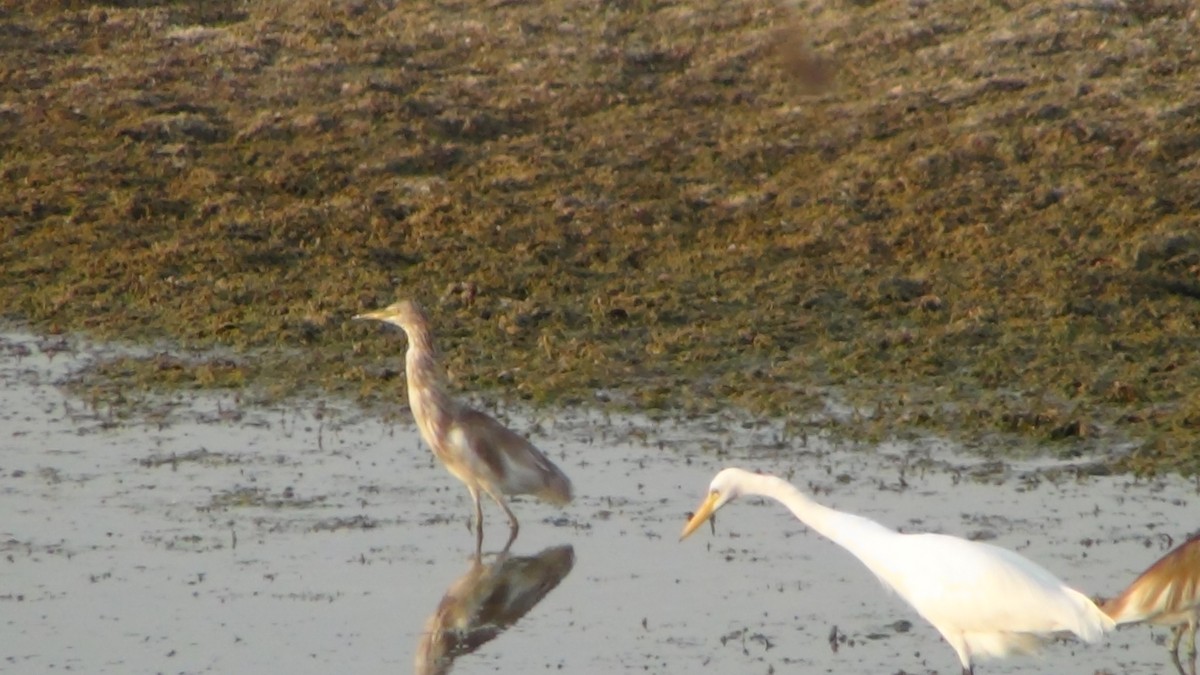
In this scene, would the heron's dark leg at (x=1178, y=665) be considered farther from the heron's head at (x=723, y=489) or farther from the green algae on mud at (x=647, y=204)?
the green algae on mud at (x=647, y=204)

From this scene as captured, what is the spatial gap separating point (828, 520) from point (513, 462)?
2744 mm

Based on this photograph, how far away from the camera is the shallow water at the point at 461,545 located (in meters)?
8.32

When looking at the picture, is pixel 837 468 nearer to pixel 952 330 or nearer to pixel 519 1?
pixel 952 330

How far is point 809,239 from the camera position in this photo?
14625mm

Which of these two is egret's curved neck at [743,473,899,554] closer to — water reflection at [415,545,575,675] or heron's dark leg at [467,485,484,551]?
water reflection at [415,545,575,675]

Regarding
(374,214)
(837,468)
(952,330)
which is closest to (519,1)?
(374,214)

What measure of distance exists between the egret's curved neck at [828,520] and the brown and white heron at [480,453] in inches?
98.3

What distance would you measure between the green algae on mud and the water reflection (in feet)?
8.21

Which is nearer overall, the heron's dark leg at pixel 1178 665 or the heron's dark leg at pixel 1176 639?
the heron's dark leg at pixel 1178 665

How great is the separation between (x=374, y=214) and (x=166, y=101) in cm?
343

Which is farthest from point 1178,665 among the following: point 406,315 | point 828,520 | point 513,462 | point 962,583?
point 406,315

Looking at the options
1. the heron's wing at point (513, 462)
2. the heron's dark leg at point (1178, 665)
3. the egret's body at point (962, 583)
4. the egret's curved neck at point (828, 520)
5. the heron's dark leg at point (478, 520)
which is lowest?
the heron's dark leg at point (1178, 665)

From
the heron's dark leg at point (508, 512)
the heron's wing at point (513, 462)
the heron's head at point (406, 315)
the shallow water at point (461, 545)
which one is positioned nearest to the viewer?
the shallow water at point (461, 545)

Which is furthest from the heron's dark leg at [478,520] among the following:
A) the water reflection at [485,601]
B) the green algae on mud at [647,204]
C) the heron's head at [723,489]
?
the heron's head at [723,489]
